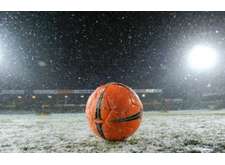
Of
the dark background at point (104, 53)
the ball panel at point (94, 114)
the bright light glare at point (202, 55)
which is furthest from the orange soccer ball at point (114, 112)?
the bright light glare at point (202, 55)

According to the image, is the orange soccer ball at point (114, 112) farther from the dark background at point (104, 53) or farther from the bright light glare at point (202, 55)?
the bright light glare at point (202, 55)

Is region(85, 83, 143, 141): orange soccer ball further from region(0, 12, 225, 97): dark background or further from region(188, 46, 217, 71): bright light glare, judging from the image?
region(188, 46, 217, 71): bright light glare

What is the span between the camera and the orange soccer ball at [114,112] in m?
3.51

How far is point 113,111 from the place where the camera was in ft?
11.5

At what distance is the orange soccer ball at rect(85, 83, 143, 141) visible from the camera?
3.51m

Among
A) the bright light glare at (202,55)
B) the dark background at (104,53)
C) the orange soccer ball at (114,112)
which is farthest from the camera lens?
the bright light glare at (202,55)

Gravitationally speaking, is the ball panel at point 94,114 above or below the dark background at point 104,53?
below

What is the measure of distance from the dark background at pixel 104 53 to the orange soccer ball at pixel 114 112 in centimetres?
1117

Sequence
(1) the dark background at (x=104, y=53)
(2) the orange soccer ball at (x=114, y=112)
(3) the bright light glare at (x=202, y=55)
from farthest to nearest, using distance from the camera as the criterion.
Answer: (3) the bright light glare at (x=202, y=55)
(1) the dark background at (x=104, y=53)
(2) the orange soccer ball at (x=114, y=112)

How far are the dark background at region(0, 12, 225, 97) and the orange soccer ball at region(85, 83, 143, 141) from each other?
36.7 feet
